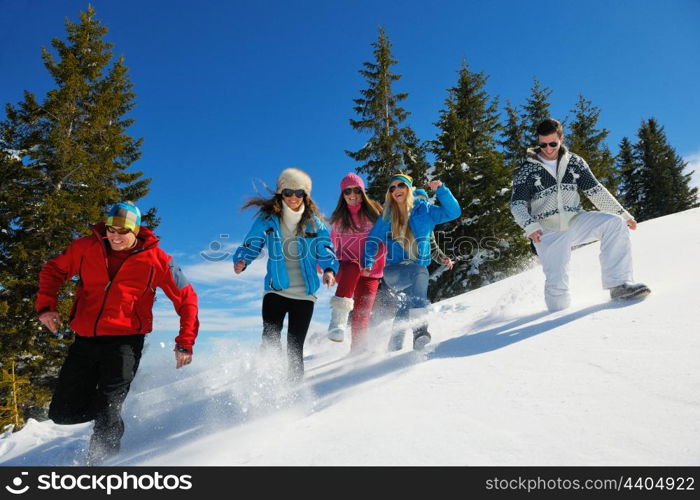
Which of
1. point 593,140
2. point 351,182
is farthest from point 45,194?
point 593,140

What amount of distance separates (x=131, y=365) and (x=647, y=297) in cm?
444

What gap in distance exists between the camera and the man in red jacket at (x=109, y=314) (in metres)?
2.82

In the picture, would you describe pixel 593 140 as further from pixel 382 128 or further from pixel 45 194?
pixel 45 194

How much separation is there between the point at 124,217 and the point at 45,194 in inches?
440

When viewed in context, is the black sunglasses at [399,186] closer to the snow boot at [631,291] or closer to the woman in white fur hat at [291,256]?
the woman in white fur hat at [291,256]

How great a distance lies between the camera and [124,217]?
Result: 3016 millimetres

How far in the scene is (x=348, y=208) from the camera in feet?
16.1

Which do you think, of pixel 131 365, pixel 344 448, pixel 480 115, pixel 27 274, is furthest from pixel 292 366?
pixel 480 115

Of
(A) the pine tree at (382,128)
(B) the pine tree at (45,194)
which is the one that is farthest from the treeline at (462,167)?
(B) the pine tree at (45,194)

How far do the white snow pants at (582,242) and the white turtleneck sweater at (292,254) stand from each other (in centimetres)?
254

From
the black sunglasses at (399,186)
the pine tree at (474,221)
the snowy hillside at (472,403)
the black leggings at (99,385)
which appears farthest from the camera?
the pine tree at (474,221)

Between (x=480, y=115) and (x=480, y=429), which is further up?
(x=480, y=115)
